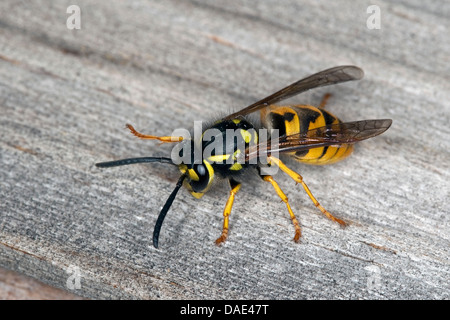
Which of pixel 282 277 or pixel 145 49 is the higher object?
pixel 145 49

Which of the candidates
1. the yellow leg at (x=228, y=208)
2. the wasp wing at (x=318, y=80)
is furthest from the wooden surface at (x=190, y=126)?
the wasp wing at (x=318, y=80)

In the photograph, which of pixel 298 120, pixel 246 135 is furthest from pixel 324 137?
pixel 246 135

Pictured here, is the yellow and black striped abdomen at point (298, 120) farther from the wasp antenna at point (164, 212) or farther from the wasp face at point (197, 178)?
the wasp antenna at point (164, 212)

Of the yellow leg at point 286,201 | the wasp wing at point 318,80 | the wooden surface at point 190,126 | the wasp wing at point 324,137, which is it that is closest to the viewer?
the wooden surface at point 190,126

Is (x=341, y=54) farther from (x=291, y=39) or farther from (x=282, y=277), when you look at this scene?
(x=282, y=277)

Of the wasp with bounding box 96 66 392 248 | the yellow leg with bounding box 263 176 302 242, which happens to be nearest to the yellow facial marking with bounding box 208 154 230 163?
the wasp with bounding box 96 66 392 248

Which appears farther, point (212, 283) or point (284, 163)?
point (284, 163)
